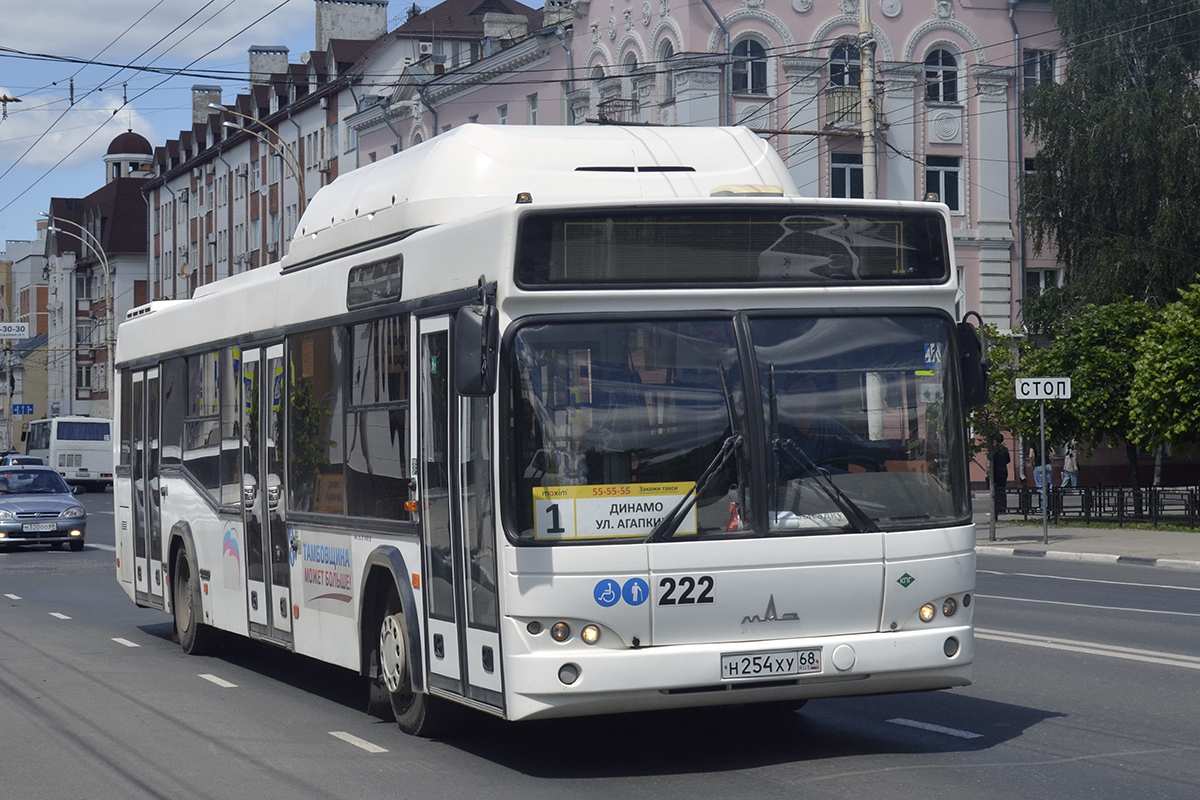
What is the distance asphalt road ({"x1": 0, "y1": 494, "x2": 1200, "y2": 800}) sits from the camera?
7.95 meters

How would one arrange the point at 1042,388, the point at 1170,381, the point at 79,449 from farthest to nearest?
the point at 79,449 < the point at 1170,381 < the point at 1042,388

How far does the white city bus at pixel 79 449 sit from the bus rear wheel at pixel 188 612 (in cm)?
5930

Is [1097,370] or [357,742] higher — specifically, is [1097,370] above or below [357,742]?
above

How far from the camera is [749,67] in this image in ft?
152

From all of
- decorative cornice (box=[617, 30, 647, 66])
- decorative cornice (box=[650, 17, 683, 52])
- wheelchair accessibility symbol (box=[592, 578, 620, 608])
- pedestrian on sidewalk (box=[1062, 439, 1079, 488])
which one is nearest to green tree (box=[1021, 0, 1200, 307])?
pedestrian on sidewalk (box=[1062, 439, 1079, 488])

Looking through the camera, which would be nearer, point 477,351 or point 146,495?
point 477,351

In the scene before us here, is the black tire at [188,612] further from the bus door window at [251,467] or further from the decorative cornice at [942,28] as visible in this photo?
the decorative cornice at [942,28]

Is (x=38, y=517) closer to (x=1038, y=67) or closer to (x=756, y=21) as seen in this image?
(x=756, y=21)

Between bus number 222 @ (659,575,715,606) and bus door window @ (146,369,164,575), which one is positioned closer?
bus number 222 @ (659,575,715,606)

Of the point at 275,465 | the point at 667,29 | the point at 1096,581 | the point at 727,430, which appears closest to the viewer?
the point at 727,430

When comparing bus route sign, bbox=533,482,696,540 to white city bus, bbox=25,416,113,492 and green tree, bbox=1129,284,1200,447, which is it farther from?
white city bus, bbox=25,416,113,492

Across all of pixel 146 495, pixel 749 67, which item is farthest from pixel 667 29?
pixel 146 495

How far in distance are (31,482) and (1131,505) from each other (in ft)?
69.0

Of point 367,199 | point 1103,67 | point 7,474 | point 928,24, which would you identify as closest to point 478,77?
point 928,24
